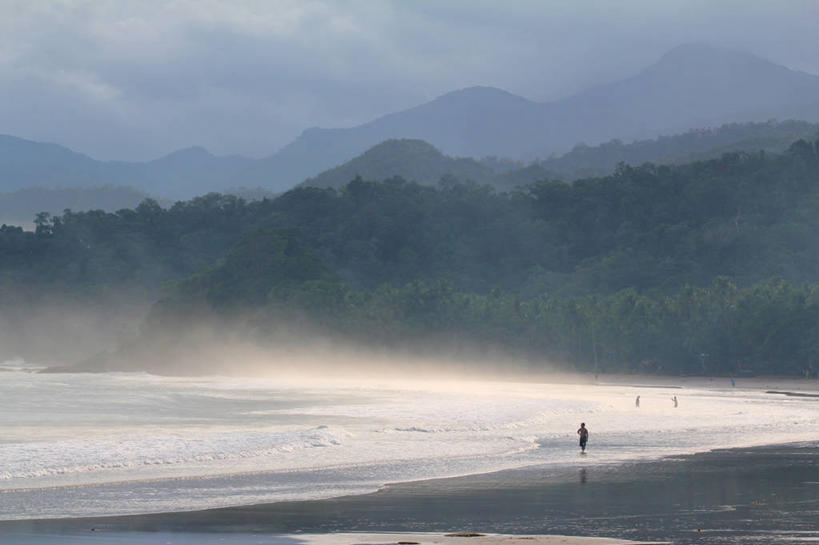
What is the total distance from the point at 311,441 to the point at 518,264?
145 metres

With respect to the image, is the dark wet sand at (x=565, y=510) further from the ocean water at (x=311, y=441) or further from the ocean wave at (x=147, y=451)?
the ocean wave at (x=147, y=451)

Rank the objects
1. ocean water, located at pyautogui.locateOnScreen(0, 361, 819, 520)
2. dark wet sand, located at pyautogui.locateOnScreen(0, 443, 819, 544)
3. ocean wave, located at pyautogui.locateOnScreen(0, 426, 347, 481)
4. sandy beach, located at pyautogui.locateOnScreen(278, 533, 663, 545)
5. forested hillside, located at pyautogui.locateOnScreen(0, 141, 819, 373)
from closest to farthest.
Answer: sandy beach, located at pyautogui.locateOnScreen(278, 533, 663, 545)
dark wet sand, located at pyautogui.locateOnScreen(0, 443, 819, 544)
ocean water, located at pyautogui.locateOnScreen(0, 361, 819, 520)
ocean wave, located at pyautogui.locateOnScreen(0, 426, 347, 481)
forested hillside, located at pyautogui.locateOnScreen(0, 141, 819, 373)

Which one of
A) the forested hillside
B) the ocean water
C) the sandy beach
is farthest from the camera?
the forested hillside

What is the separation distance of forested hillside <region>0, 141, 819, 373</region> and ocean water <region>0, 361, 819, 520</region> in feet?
149

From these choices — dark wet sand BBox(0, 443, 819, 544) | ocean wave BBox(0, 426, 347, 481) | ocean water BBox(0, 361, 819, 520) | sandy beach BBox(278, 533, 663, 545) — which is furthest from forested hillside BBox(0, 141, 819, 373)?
sandy beach BBox(278, 533, 663, 545)

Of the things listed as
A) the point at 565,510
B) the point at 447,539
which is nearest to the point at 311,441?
the point at 565,510

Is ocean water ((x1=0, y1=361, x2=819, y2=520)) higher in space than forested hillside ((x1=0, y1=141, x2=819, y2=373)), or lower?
lower

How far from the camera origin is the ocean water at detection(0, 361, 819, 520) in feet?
84.4

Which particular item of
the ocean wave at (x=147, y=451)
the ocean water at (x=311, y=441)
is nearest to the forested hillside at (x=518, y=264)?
the ocean water at (x=311, y=441)

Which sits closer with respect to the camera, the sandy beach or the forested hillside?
the sandy beach

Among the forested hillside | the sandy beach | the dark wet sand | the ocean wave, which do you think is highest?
the forested hillside

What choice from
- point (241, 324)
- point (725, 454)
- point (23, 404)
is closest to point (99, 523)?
point (725, 454)

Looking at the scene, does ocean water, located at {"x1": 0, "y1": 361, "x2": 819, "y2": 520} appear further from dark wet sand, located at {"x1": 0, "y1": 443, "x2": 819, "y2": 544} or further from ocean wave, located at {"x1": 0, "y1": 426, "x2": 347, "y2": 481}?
dark wet sand, located at {"x1": 0, "y1": 443, "x2": 819, "y2": 544}

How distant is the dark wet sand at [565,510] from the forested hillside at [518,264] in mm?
77857
